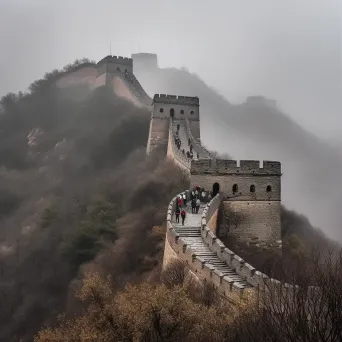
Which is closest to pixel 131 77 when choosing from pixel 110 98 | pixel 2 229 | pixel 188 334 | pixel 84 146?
pixel 110 98

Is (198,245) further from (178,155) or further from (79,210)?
(79,210)

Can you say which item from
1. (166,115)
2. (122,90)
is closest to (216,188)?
A: (166,115)

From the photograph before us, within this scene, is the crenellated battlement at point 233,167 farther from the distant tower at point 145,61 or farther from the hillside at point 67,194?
the distant tower at point 145,61

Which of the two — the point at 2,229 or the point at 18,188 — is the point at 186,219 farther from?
the point at 18,188

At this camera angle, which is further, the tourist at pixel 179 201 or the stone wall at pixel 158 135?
the stone wall at pixel 158 135

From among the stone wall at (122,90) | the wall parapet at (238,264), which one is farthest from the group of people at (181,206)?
the stone wall at (122,90)

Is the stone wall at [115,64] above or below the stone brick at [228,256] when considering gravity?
above

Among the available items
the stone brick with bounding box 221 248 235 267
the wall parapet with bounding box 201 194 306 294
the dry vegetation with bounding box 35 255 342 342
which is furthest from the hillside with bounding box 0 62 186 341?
the dry vegetation with bounding box 35 255 342 342
